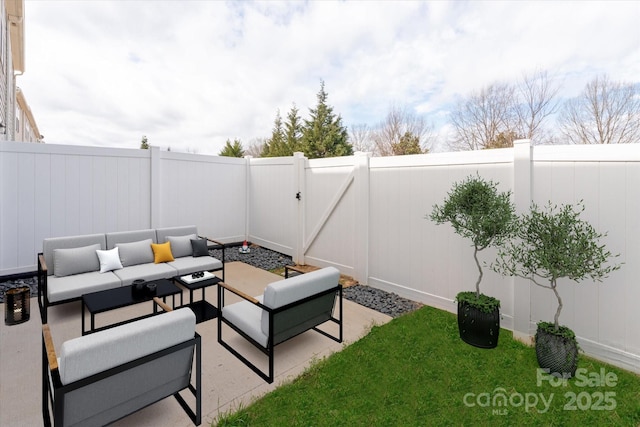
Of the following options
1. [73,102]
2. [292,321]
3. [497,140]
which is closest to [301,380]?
[292,321]

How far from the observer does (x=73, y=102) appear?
13211mm

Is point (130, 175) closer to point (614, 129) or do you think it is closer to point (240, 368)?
point (240, 368)

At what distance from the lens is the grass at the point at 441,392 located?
2639 mm

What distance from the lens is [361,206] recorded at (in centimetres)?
607

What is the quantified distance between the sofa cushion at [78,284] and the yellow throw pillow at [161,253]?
2.63 ft

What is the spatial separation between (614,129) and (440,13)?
1177cm

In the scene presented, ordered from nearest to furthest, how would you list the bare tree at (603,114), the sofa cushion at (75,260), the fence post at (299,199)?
1. the sofa cushion at (75,260)
2. the fence post at (299,199)
3. the bare tree at (603,114)

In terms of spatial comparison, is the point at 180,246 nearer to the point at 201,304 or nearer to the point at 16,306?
the point at 201,304

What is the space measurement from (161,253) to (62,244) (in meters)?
1.49

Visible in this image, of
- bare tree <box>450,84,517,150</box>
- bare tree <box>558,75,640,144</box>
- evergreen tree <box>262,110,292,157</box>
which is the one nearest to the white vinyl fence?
evergreen tree <box>262,110,292,157</box>

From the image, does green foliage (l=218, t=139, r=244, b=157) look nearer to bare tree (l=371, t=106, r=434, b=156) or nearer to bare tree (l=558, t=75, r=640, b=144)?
bare tree (l=371, t=106, r=434, b=156)

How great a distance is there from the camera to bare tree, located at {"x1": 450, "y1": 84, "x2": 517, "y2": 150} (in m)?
16.6

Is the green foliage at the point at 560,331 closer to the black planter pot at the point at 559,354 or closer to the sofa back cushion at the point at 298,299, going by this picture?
the black planter pot at the point at 559,354

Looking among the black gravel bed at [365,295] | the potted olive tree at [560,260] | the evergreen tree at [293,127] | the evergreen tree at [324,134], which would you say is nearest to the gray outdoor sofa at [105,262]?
the black gravel bed at [365,295]
